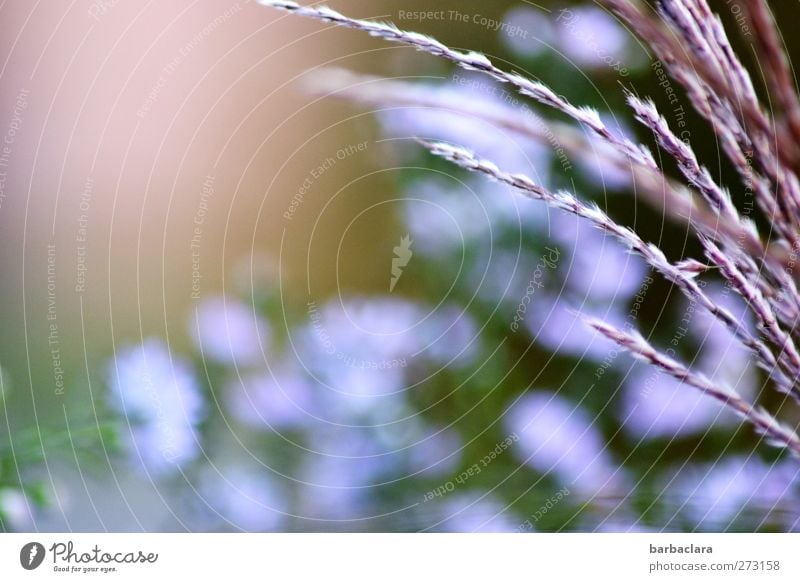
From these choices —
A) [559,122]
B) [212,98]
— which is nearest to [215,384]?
[212,98]

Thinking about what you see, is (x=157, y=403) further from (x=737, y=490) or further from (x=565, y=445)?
(x=737, y=490)

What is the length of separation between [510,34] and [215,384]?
0.41 m

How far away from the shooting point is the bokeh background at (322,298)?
2.10ft

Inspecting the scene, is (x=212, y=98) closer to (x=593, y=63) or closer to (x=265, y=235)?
(x=265, y=235)

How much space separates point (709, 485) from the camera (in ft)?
2.22
